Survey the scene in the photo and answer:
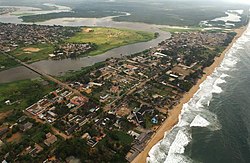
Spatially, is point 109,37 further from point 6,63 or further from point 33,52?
point 6,63

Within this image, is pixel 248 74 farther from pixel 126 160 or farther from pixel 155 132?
pixel 126 160

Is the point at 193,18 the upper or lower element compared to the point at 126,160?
upper

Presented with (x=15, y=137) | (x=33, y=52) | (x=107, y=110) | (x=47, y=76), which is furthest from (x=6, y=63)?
(x=107, y=110)

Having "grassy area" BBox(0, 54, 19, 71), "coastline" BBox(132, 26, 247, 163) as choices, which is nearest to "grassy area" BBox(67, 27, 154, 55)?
"grassy area" BBox(0, 54, 19, 71)

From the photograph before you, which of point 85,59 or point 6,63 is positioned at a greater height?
point 6,63

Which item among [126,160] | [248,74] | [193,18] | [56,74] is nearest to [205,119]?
[126,160]
